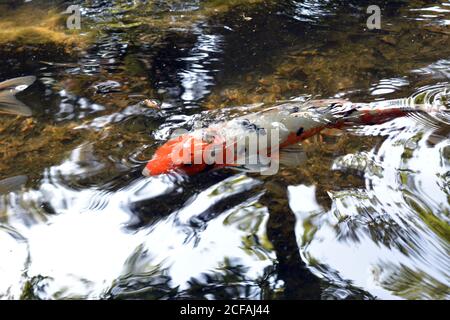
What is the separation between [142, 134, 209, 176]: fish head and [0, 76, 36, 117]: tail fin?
1300 mm

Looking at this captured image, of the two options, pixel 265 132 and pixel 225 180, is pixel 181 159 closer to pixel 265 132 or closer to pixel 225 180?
pixel 225 180

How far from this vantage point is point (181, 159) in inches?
112

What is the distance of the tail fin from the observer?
3.63 meters

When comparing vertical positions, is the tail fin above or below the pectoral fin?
above

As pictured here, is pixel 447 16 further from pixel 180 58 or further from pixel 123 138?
pixel 123 138

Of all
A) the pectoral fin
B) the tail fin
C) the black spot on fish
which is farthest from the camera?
the tail fin

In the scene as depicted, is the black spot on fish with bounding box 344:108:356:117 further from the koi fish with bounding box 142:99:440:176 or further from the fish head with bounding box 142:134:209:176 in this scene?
the fish head with bounding box 142:134:209:176

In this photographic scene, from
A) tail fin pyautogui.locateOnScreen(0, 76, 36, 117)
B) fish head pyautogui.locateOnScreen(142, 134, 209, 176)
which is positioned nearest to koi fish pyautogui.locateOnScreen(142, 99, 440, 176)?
fish head pyautogui.locateOnScreen(142, 134, 209, 176)

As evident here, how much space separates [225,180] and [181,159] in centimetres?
30

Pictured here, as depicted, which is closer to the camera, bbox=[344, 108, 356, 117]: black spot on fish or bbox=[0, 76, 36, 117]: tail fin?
bbox=[344, 108, 356, 117]: black spot on fish

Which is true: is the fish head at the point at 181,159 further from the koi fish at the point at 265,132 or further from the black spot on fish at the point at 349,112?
the black spot on fish at the point at 349,112

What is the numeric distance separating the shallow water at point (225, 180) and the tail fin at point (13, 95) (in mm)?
71

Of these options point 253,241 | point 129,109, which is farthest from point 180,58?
point 253,241
